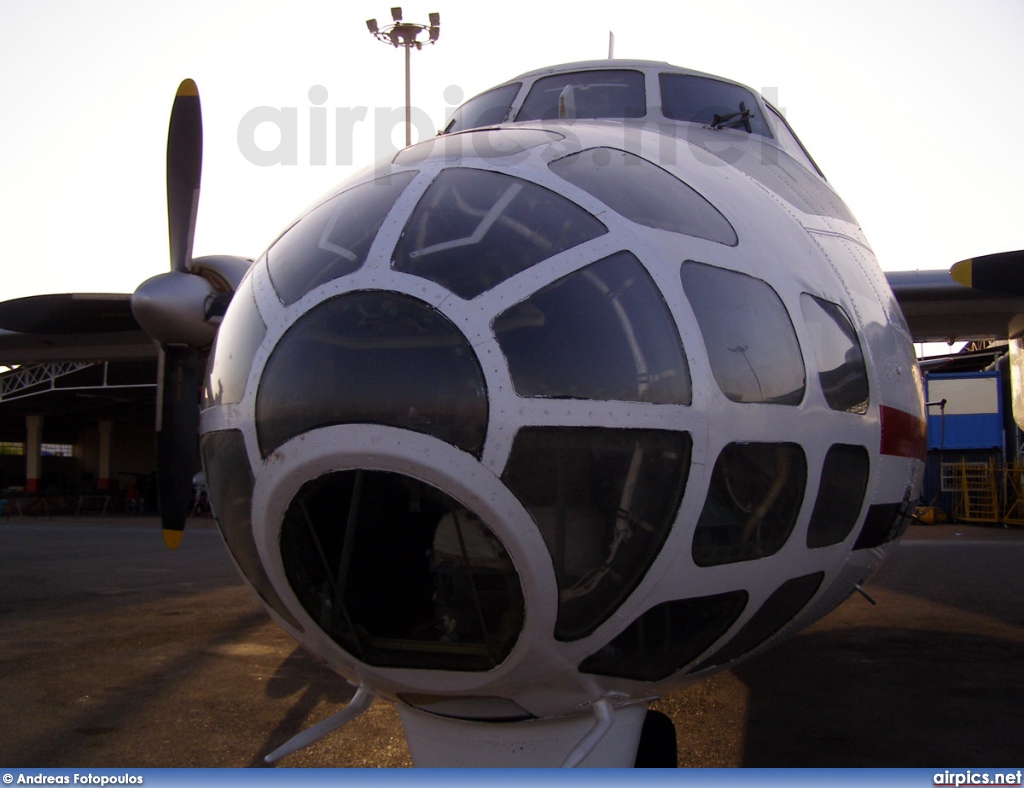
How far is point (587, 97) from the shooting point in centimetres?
569

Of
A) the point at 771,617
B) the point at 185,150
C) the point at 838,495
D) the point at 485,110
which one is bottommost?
the point at 771,617

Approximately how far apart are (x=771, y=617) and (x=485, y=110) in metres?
3.83

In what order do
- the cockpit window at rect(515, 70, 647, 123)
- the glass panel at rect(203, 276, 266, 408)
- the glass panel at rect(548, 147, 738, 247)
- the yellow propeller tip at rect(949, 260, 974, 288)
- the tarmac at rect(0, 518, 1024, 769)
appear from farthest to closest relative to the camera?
the yellow propeller tip at rect(949, 260, 974, 288), the cockpit window at rect(515, 70, 647, 123), the tarmac at rect(0, 518, 1024, 769), the glass panel at rect(548, 147, 738, 247), the glass panel at rect(203, 276, 266, 408)

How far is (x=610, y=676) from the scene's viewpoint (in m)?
3.11

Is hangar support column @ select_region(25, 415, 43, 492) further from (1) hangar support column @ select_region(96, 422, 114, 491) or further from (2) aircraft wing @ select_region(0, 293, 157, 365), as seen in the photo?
(2) aircraft wing @ select_region(0, 293, 157, 365)

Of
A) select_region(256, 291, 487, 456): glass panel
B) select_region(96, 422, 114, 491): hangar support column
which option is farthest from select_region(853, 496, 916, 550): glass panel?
select_region(96, 422, 114, 491): hangar support column

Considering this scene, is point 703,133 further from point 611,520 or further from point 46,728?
point 46,728

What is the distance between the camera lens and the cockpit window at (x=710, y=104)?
561cm

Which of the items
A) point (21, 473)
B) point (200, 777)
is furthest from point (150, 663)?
point (21, 473)

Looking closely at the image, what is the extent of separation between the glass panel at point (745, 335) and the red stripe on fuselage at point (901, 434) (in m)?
0.86

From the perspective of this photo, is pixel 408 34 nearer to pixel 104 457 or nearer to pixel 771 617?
pixel 771 617

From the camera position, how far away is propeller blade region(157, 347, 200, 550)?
21.4ft

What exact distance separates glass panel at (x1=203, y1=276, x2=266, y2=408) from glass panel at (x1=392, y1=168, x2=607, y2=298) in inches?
25.7

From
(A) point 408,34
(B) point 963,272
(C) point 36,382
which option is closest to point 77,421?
(C) point 36,382
